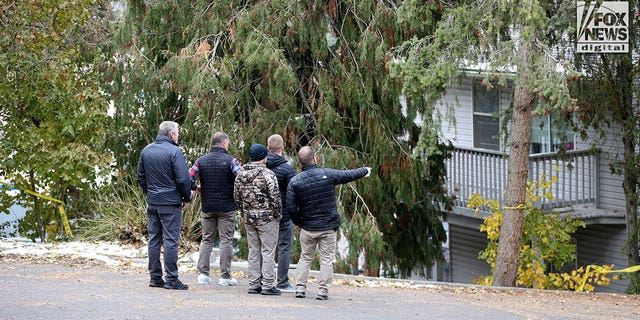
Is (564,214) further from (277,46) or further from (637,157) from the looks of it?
(277,46)

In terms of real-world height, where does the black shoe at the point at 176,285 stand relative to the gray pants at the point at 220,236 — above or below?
below

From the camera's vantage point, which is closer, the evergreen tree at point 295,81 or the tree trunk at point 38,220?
the evergreen tree at point 295,81

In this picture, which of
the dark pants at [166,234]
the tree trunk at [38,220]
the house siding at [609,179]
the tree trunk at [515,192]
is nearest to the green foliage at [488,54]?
the tree trunk at [515,192]

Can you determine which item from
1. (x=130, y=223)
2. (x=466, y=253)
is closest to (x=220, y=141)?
(x=130, y=223)

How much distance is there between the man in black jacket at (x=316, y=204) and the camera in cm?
1073

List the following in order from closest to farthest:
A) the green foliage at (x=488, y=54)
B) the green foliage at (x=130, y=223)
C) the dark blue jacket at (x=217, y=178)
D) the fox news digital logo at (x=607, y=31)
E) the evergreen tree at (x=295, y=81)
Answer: the dark blue jacket at (x=217, y=178), the green foliage at (x=488, y=54), the green foliage at (x=130, y=223), the evergreen tree at (x=295, y=81), the fox news digital logo at (x=607, y=31)

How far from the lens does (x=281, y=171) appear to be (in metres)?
11.1

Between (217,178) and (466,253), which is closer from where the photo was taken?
(217,178)

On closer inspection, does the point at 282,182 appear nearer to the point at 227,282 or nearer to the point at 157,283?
the point at 227,282

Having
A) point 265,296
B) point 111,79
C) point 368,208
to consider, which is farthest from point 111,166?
point 265,296

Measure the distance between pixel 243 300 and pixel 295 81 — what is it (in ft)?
19.6

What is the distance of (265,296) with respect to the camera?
11164mm

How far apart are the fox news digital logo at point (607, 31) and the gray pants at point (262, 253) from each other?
308 inches

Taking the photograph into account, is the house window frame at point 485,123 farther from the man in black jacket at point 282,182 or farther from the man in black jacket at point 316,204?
the man in black jacket at point 316,204
